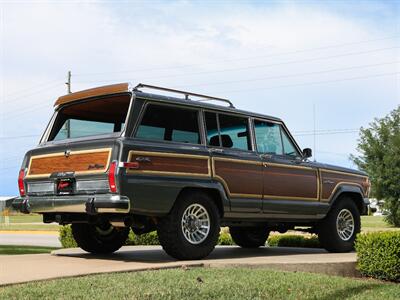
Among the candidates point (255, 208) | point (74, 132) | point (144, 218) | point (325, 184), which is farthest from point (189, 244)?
point (325, 184)

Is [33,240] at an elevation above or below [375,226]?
above

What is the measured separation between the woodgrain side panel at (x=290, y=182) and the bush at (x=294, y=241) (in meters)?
2.65

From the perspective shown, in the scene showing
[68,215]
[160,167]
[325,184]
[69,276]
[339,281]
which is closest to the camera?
[69,276]

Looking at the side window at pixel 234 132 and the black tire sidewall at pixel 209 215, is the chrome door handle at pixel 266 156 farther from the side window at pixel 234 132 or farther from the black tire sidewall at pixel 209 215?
the black tire sidewall at pixel 209 215

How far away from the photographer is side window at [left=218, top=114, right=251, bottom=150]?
28.7 feet

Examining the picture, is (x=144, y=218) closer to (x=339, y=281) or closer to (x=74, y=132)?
(x=74, y=132)

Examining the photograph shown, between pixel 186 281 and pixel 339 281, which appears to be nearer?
pixel 186 281

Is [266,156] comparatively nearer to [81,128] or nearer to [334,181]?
[334,181]

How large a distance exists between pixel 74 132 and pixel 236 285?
12.2 feet

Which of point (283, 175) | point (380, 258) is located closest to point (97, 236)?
point (283, 175)

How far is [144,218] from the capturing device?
7.83 metres

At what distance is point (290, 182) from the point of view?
945 centimetres

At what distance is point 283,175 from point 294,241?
3641 mm

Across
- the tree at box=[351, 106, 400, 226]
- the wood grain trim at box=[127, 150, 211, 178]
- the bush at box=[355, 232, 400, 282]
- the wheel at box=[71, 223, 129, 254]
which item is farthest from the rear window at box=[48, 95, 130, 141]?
the tree at box=[351, 106, 400, 226]
